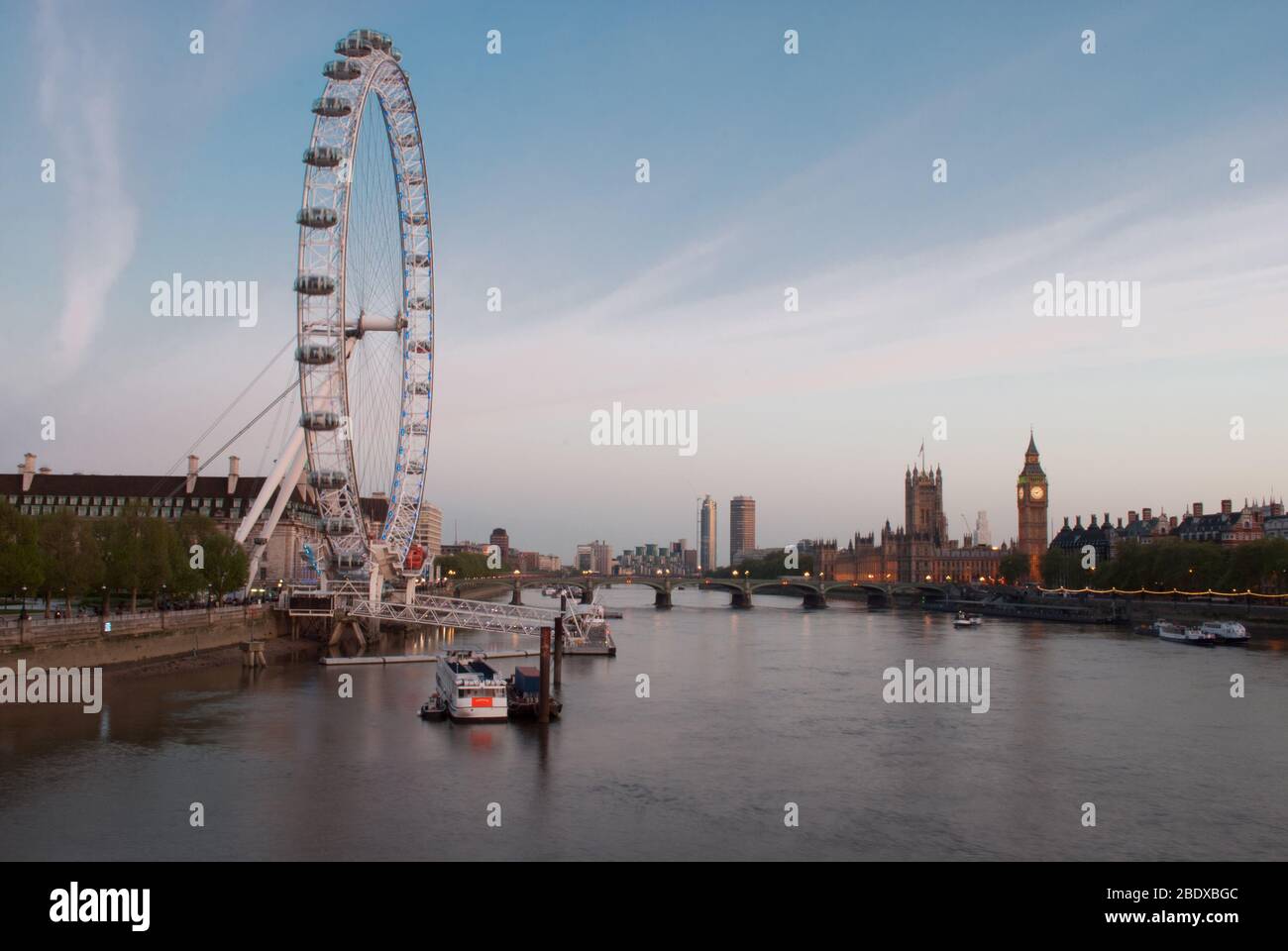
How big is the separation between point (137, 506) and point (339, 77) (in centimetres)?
2075

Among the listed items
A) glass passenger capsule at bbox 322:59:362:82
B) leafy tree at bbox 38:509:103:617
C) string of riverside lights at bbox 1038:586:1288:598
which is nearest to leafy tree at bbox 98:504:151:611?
leafy tree at bbox 38:509:103:617

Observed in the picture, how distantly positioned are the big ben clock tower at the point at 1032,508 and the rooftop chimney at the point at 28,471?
134 metres

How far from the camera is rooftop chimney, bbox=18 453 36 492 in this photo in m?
79.2

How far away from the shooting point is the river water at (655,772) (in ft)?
66.9

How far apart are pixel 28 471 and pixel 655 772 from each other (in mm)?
70015

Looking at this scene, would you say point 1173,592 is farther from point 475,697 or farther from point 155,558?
point 155,558

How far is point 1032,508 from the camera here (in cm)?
17525

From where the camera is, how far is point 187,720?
30906mm

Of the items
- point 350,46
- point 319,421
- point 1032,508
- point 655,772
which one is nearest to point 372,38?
point 350,46

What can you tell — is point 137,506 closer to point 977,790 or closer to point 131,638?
point 131,638

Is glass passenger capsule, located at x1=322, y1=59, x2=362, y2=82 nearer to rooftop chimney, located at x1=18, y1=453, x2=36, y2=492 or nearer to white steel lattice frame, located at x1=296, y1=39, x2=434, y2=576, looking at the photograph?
white steel lattice frame, located at x1=296, y1=39, x2=434, y2=576

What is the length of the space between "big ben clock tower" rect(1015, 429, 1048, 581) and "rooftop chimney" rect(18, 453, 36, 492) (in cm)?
13354
